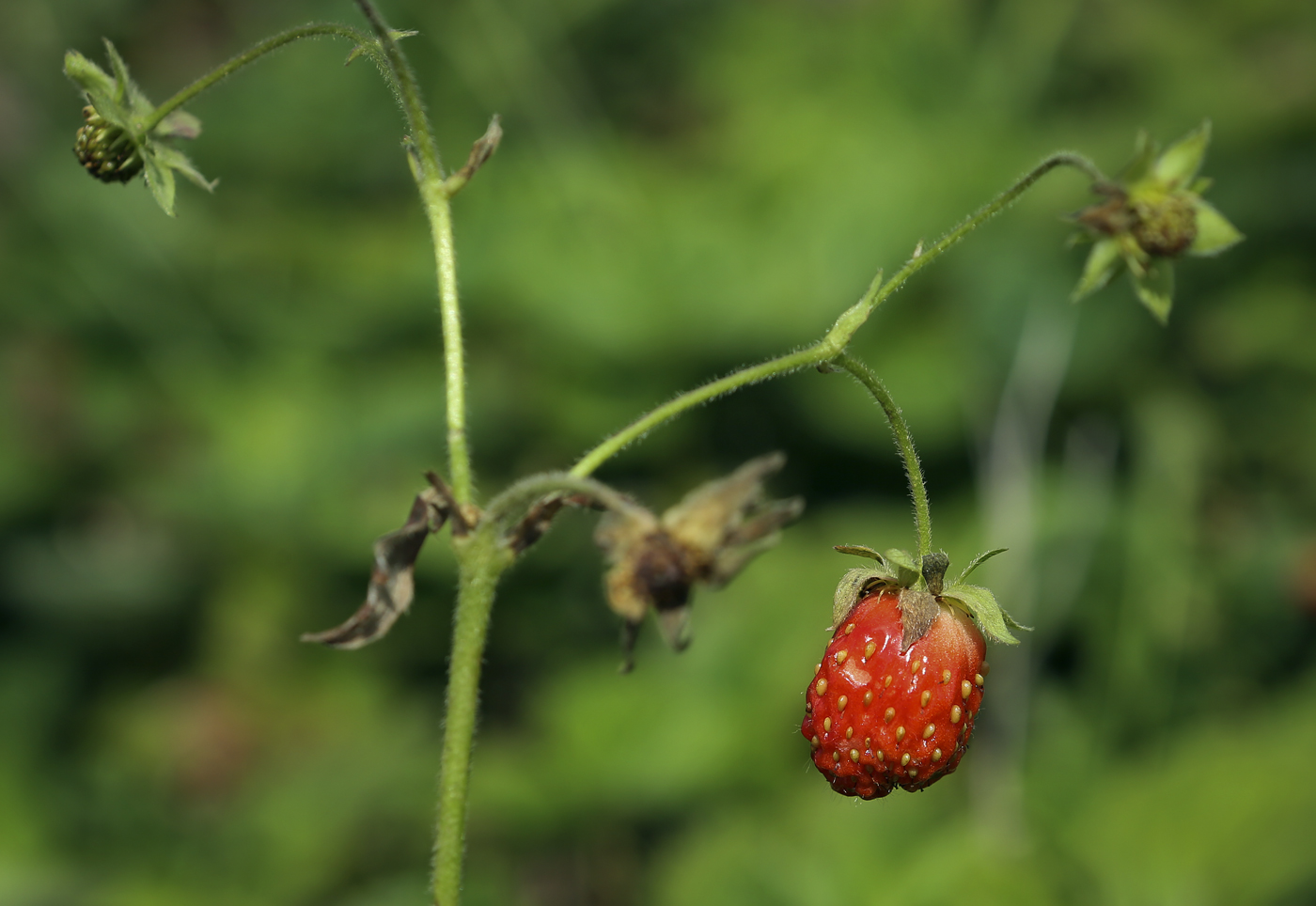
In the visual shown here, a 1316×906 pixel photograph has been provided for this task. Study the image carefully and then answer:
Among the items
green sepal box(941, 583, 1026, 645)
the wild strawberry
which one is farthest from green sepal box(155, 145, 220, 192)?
green sepal box(941, 583, 1026, 645)

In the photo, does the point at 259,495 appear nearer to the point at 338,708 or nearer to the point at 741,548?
the point at 338,708

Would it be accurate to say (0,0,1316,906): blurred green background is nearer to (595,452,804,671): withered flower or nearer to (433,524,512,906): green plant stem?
(433,524,512,906): green plant stem

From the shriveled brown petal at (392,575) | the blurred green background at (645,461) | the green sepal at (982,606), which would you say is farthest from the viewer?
the blurred green background at (645,461)

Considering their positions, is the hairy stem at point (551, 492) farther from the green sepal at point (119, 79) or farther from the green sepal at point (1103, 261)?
the green sepal at point (1103, 261)

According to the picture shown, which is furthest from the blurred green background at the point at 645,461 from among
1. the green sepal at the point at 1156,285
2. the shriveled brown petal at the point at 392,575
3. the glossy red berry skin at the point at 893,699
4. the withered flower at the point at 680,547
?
the withered flower at the point at 680,547

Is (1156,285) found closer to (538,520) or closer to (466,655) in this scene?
(538,520)

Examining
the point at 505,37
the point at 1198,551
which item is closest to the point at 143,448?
the point at 505,37
